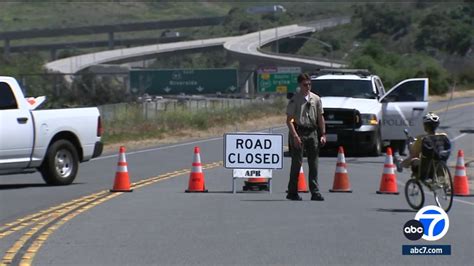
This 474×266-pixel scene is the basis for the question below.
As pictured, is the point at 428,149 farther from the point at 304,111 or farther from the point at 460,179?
the point at 460,179

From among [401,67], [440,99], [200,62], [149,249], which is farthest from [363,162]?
[200,62]

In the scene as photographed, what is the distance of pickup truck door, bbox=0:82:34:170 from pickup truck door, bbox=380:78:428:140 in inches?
376

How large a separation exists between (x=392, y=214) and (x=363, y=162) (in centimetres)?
1095

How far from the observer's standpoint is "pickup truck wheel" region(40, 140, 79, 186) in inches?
733

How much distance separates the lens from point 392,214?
13.7m

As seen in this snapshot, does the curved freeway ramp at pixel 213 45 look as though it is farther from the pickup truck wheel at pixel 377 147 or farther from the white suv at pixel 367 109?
the pickup truck wheel at pixel 377 147

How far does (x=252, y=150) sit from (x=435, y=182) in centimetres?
378

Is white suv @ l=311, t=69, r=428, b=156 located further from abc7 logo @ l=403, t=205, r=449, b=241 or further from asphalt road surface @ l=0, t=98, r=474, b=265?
abc7 logo @ l=403, t=205, r=449, b=241

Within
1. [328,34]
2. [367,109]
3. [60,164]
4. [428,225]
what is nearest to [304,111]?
[428,225]

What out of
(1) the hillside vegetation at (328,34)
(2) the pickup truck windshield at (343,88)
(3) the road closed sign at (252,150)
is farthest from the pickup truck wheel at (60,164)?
(1) the hillside vegetation at (328,34)

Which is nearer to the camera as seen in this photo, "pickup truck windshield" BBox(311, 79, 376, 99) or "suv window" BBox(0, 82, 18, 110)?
"suv window" BBox(0, 82, 18, 110)

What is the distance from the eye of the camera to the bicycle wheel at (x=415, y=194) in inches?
540

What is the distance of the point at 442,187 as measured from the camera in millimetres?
13375

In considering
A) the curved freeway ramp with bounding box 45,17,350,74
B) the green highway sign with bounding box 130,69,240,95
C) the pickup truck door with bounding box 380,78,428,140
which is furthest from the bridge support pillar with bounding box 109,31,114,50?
the pickup truck door with bounding box 380,78,428,140
